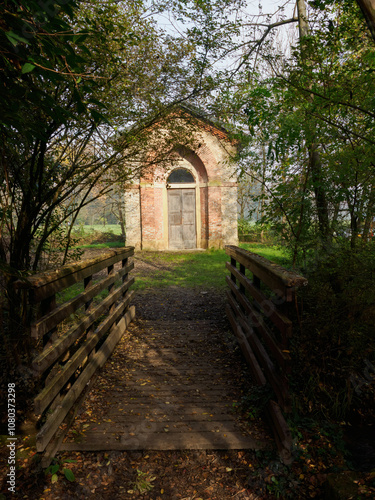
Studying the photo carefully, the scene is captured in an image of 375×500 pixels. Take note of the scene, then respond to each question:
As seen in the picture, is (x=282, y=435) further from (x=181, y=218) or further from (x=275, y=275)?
(x=181, y=218)

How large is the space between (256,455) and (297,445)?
0.34 metres

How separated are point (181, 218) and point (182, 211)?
33 cm

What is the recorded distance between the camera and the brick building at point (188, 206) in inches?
561

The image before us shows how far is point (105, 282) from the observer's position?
4.07 metres

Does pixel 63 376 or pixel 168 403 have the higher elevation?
pixel 63 376

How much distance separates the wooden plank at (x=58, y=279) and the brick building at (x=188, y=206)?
10.5m

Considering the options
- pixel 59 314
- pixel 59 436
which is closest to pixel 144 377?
pixel 59 436

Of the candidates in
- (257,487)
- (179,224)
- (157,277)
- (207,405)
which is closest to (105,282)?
(207,405)

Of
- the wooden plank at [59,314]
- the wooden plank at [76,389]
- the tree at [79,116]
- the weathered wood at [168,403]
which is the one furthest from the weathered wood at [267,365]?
the tree at [79,116]

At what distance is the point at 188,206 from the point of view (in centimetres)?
1499

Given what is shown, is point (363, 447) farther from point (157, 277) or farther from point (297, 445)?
point (157, 277)

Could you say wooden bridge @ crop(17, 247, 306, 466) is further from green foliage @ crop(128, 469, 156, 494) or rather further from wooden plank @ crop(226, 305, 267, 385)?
green foliage @ crop(128, 469, 156, 494)

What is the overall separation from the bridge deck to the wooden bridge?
0.01 metres

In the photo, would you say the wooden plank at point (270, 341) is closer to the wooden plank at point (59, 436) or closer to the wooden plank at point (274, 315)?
the wooden plank at point (274, 315)
